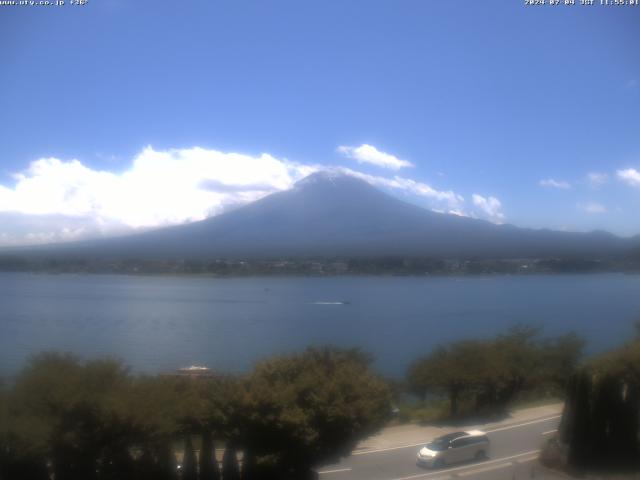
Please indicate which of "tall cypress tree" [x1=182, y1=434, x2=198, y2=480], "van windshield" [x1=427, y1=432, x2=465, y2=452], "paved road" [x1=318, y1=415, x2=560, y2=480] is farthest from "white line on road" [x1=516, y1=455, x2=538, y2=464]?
"tall cypress tree" [x1=182, y1=434, x2=198, y2=480]

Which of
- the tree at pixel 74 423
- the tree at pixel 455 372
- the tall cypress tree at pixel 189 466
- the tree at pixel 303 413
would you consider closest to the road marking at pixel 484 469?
the tree at pixel 303 413

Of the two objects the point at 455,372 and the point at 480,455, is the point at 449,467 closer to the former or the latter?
the point at 480,455

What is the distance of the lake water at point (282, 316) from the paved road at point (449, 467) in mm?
4779

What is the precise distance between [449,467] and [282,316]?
3068 centimetres

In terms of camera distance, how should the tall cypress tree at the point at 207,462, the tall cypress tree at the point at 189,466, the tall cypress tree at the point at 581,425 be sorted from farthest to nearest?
the tall cypress tree at the point at 581,425 → the tall cypress tree at the point at 207,462 → the tall cypress tree at the point at 189,466

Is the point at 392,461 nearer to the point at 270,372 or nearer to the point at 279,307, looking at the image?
the point at 270,372

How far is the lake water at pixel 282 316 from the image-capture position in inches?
950

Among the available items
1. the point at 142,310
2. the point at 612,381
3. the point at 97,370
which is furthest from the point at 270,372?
the point at 142,310

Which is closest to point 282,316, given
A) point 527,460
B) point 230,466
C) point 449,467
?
point 449,467

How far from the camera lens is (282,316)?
3891 cm

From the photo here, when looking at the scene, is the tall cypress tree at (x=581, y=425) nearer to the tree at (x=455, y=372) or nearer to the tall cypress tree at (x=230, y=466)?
the tall cypress tree at (x=230, y=466)

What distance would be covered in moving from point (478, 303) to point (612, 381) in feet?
132

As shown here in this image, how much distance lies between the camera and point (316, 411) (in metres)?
8.05

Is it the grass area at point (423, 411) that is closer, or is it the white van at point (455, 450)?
the white van at point (455, 450)
